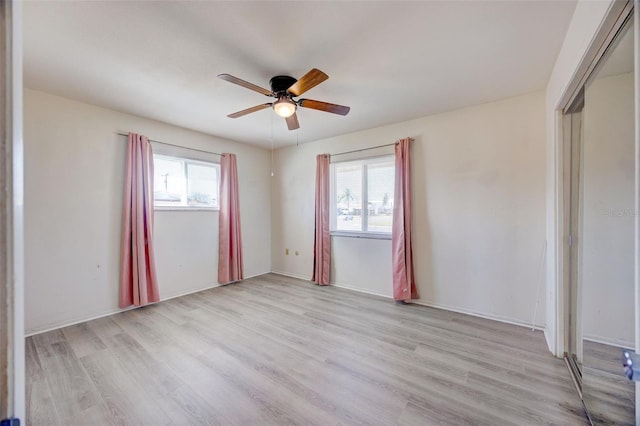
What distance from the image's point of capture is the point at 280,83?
2281mm

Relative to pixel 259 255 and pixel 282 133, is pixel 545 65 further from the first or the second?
pixel 259 255

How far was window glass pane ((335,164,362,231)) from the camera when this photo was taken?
4.04 meters

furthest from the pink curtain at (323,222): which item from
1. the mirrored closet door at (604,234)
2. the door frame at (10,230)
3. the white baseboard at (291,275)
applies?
the door frame at (10,230)

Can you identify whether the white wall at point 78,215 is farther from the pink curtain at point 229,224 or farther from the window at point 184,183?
the pink curtain at point 229,224

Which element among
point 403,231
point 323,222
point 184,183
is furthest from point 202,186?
point 403,231

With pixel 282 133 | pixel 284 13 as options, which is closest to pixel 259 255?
pixel 282 133

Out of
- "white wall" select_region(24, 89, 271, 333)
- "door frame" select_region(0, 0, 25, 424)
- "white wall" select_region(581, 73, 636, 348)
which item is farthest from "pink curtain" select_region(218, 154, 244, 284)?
"white wall" select_region(581, 73, 636, 348)

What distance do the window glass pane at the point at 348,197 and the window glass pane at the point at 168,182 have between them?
7.90ft

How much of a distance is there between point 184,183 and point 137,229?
97cm

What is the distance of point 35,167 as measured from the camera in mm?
2584

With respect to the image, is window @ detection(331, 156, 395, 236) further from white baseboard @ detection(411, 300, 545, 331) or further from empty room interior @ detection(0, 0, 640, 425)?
white baseboard @ detection(411, 300, 545, 331)

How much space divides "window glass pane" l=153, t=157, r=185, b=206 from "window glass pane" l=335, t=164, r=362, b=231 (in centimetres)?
241

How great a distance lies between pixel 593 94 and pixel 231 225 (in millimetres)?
4227

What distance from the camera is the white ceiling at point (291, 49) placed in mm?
1587
